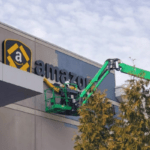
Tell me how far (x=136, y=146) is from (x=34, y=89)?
541 cm

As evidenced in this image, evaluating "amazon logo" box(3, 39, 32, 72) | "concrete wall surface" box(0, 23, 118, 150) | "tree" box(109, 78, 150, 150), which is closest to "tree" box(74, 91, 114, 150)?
"tree" box(109, 78, 150, 150)

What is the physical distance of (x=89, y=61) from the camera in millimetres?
34531

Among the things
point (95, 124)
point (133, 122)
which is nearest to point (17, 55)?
point (95, 124)

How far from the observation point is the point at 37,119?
2814 cm

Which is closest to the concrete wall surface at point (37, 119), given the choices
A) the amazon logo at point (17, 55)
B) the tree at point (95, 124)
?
the amazon logo at point (17, 55)

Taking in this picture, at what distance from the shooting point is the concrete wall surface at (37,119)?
85.5 feet

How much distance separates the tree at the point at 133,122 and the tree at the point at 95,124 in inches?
20.0

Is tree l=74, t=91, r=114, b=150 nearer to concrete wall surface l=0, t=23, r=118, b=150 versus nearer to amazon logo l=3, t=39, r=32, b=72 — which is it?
concrete wall surface l=0, t=23, r=118, b=150

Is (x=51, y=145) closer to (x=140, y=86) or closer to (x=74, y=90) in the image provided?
(x=74, y=90)

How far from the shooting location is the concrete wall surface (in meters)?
26.0

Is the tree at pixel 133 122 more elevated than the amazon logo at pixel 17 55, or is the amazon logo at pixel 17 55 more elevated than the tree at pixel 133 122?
the amazon logo at pixel 17 55

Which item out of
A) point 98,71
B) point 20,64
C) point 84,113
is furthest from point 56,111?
point 84,113

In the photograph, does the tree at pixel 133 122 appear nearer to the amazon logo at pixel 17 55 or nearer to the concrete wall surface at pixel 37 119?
the concrete wall surface at pixel 37 119

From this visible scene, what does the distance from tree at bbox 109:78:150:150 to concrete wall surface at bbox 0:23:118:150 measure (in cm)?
885
